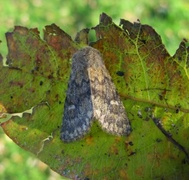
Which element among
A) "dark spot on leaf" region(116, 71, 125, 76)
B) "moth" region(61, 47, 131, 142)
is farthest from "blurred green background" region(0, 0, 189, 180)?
"dark spot on leaf" region(116, 71, 125, 76)

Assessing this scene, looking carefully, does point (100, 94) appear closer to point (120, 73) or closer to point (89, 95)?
point (89, 95)

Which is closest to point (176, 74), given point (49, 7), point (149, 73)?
point (149, 73)

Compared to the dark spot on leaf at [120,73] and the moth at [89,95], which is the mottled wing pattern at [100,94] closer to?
the moth at [89,95]

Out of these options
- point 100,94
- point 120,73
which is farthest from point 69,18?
point 120,73

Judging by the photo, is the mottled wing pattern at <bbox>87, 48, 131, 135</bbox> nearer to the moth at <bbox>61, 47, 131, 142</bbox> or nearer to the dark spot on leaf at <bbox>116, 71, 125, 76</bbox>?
the moth at <bbox>61, 47, 131, 142</bbox>

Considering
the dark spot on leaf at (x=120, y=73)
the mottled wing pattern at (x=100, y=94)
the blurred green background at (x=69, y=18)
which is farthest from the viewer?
the blurred green background at (x=69, y=18)

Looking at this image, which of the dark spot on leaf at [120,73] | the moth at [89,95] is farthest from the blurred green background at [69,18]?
the dark spot on leaf at [120,73]

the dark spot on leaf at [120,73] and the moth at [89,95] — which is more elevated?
the moth at [89,95]

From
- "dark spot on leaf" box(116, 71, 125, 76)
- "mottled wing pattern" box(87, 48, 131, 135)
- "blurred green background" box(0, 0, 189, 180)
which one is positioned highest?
"blurred green background" box(0, 0, 189, 180)

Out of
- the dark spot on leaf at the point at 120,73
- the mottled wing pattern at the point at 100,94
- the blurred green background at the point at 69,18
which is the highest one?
the blurred green background at the point at 69,18
